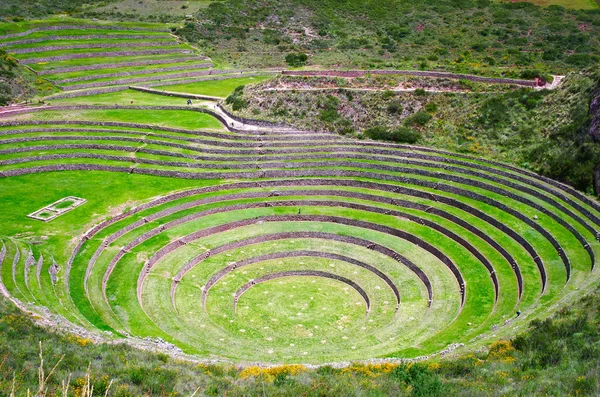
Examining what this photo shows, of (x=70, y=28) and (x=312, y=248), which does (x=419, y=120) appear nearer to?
(x=312, y=248)

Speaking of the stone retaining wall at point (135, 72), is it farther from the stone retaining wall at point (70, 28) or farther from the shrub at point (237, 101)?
the shrub at point (237, 101)

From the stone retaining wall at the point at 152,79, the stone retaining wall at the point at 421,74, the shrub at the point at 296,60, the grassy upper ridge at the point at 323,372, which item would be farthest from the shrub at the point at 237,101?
the grassy upper ridge at the point at 323,372

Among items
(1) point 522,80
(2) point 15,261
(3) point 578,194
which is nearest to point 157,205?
(2) point 15,261

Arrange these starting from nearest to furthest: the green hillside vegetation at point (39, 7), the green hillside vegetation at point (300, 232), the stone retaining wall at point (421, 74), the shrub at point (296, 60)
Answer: the green hillside vegetation at point (300, 232), the stone retaining wall at point (421, 74), the shrub at point (296, 60), the green hillside vegetation at point (39, 7)

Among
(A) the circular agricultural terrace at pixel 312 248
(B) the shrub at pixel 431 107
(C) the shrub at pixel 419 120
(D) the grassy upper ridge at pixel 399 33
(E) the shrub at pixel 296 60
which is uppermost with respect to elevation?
(D) the grassy upper ridge at pixel 399 33

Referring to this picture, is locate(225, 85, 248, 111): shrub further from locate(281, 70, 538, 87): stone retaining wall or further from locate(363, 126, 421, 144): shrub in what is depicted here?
locate(363, 126, 421, 144): shrub

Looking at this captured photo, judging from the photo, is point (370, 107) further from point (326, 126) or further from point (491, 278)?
point (491, 278)
